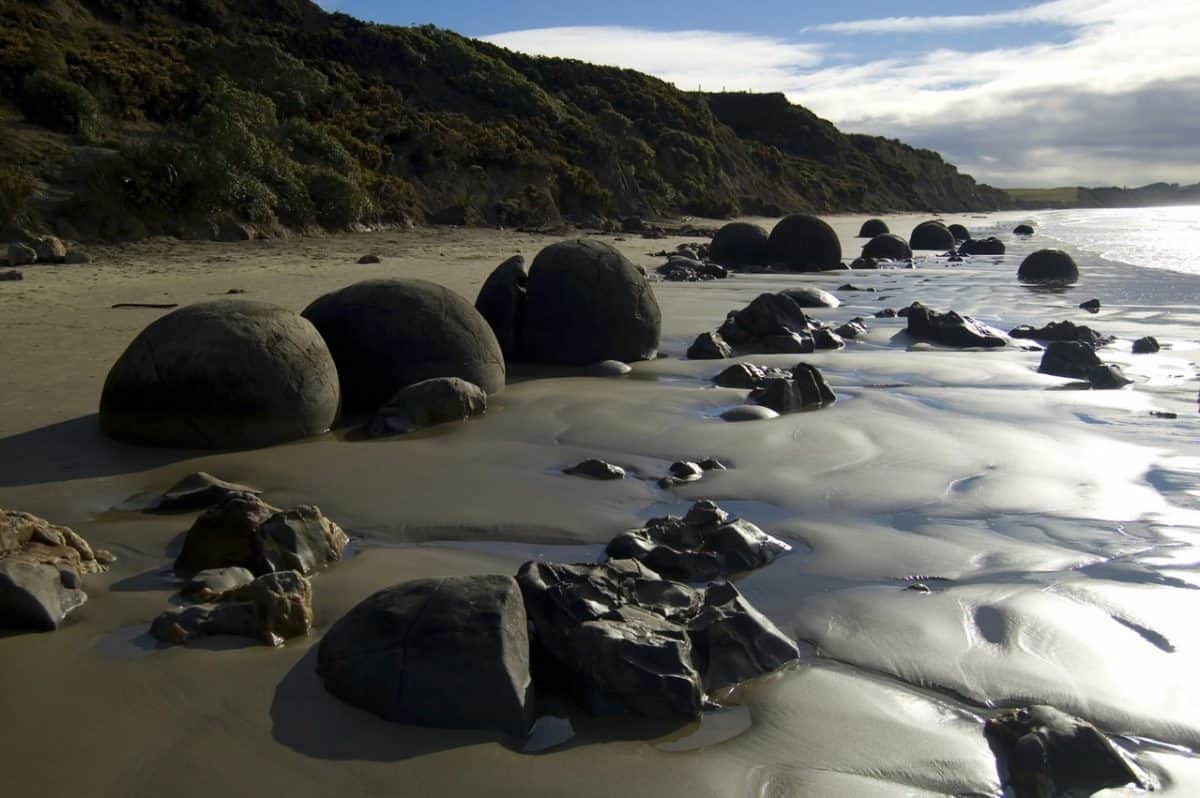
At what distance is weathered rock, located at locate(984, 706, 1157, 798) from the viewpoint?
2.55m

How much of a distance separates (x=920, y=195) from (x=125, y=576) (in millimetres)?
85123

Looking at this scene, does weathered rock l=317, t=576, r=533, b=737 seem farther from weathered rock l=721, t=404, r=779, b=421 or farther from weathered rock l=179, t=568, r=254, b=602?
weathered rock l=721, t=404, r=779, b=421

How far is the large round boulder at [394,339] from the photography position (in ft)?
22.4

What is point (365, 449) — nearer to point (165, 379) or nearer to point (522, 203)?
point (165, 379)

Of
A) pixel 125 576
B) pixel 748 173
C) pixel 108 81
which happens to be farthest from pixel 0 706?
pixel 748 173

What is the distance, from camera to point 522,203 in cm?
2833

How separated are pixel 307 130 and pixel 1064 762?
24269mm

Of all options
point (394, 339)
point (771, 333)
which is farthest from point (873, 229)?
point (394, 339)

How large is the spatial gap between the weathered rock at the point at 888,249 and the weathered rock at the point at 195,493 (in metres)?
19.8

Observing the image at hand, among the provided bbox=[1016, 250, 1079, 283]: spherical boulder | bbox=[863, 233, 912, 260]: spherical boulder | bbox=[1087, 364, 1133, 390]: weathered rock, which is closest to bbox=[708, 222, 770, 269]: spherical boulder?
bbox=[863, 233, 912, 260]: spherical boulder

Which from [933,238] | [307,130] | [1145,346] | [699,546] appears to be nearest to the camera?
[699,546]

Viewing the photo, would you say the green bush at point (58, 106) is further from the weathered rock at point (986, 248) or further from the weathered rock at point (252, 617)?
the weathered rock at point (252, 617)

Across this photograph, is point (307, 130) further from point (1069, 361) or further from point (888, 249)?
point (1069, 361)

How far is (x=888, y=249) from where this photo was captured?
2291 cm
